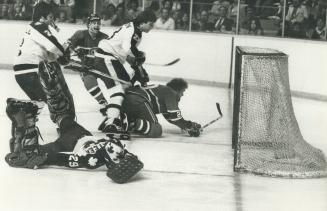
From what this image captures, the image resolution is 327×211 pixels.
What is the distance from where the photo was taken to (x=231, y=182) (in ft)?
15.2

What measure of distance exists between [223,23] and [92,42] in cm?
388

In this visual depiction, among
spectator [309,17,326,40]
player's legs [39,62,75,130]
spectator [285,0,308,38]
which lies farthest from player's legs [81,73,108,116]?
spectator [285,0,308,38]

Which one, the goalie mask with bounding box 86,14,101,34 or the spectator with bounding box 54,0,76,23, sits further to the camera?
the spectator with bounding box 54,0,76,23

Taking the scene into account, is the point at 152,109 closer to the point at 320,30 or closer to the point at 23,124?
the point at 23,124

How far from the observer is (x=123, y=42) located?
6055mm

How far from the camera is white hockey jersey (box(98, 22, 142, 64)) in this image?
6.00m

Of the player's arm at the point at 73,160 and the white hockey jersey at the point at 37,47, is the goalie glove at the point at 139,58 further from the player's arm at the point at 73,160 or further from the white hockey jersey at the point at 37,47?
the player's arm at the point at 73,160

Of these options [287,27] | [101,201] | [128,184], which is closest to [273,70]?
[128,184]

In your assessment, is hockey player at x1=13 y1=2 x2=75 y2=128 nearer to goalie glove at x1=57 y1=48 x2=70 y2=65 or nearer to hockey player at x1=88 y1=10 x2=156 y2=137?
goalie glove at x1=57 y1=48 x2=70 y2=65

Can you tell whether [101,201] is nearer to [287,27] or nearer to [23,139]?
[23,139]

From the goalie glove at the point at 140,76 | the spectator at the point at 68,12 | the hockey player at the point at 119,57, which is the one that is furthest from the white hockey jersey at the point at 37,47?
the spectator at the point at 68,12

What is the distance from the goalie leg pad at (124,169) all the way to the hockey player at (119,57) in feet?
4.81

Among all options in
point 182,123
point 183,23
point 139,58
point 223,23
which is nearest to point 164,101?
point 182,123

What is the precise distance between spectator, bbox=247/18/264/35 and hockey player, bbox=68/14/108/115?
3733 mm
